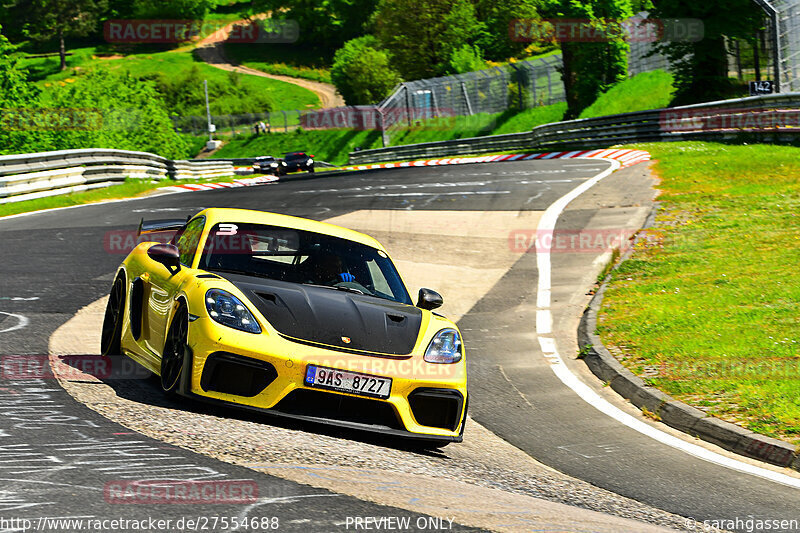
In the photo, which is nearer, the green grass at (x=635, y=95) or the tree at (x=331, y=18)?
the green grass at (x=635, y=95)

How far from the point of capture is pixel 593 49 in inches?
2023

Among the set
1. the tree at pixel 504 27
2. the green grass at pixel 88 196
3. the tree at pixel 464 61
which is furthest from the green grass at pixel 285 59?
the green grass at pixel 88 196

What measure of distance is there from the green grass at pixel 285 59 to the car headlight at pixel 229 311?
133 meters

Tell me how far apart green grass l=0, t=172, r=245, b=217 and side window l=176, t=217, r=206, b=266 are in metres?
14.8

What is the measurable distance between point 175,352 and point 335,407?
46.2 inches

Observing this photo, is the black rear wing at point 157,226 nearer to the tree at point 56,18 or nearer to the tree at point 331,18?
the tree at point 56,18

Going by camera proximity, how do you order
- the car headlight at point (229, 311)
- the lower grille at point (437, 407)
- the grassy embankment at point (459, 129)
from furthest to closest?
the grassy embankment at point (459, 129), the lower grille at point (437, 407), the car headlight at point (229, 311)

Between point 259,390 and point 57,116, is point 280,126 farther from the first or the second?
point 259,390

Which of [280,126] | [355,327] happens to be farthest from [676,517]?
[280,126]

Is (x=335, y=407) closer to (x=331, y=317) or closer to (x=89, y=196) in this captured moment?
(x=331, y=317)

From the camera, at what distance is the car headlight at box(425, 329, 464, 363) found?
6660 millimetres

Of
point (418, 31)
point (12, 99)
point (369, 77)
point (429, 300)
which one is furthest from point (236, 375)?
point (369, 77)

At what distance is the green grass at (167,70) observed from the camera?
4730 inches

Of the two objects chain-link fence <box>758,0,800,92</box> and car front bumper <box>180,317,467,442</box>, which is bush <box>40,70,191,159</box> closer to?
chain-link fence <box>758,0,800,92</box>
